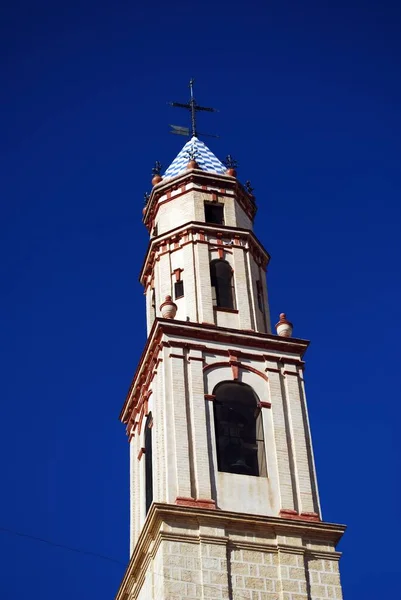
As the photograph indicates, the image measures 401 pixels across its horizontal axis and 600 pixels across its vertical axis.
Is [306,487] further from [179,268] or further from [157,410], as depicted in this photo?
[179,268]

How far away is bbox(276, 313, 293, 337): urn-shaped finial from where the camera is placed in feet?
145

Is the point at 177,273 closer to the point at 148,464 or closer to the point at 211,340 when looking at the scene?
the point at 211,340

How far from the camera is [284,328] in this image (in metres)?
44.3

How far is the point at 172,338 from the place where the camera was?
42.6 metres

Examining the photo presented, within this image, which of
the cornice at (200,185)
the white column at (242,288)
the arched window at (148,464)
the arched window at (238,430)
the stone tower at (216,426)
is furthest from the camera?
the cornice at (200,185)

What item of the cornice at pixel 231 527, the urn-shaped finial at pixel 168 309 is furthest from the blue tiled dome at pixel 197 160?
the cornice at pixel 231 527

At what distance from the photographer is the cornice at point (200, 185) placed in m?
49.7

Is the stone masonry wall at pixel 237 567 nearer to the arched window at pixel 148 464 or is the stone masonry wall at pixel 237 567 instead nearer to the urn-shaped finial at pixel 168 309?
the arched window at pixel 148 464

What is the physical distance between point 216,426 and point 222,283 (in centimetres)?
720

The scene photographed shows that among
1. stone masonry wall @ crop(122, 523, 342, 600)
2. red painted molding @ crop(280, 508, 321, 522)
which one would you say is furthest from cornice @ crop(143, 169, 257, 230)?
stone masonry wall @ crop(122, 523, 342, 600)

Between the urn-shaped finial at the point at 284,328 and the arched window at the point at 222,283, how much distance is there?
1986 millimetres

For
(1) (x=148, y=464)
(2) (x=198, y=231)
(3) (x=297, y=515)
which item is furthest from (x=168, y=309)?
(3) (x=297, y=515)

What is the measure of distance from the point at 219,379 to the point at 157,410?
2.37 metres

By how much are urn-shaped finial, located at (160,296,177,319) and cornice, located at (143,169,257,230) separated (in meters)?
6.73
